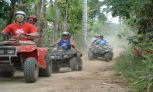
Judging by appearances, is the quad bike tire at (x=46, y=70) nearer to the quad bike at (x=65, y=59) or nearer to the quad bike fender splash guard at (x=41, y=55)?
the quad bike fender splash guard at (x=41, y=55)

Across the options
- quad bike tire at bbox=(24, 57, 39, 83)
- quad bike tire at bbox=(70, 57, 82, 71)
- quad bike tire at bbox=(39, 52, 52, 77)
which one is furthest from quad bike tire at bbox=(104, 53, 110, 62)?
quad bike tire at bbox=(24, 57, 39, 83)

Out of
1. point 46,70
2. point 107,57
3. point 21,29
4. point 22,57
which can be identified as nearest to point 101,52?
point 107,57

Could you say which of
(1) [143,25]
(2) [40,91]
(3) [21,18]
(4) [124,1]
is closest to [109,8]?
(4) [124,1]

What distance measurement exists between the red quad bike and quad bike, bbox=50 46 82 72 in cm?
323

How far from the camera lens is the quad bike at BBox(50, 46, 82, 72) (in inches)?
435

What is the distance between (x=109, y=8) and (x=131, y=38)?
312cm

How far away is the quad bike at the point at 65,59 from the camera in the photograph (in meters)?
11.0

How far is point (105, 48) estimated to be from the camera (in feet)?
52.1

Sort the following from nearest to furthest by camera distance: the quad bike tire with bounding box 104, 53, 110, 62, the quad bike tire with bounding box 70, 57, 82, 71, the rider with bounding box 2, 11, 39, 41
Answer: the rider with bounding box 2, 11, 39, 41, the quad bike tire with bounding box 70, 57, 82, 71, the quad bike tire with bounding box 104, 53, 110, 62

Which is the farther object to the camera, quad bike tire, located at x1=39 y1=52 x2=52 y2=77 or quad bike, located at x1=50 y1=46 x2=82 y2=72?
quad bike, located at x1=50 y1=46 x2=82 y2=72

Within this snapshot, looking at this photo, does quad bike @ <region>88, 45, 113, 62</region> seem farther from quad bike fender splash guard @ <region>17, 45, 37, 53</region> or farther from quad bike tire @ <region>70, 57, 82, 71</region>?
quad bike fender splash guard @ <region>17, 45, 37, 53</region>

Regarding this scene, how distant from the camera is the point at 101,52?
15805 mm

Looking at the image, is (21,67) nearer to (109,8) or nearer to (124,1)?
(124,1)

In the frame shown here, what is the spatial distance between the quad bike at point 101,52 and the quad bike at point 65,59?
4.51 m
